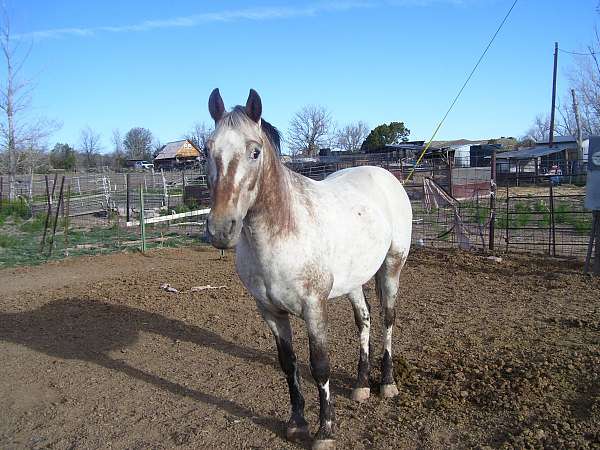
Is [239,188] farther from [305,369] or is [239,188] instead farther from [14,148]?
[14,148]

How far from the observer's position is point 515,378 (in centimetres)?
383

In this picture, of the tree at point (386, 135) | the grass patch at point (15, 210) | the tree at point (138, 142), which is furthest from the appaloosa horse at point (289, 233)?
the tree at point (138, 142)

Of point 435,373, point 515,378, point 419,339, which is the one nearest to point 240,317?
point 419,339

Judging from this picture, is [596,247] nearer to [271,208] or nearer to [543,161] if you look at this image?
[271,208]

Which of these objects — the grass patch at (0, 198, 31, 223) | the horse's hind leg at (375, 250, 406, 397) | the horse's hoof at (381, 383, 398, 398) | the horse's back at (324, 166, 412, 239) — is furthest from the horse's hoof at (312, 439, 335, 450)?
the grass patch at (0, 198, 31, 223)

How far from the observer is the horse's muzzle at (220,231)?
229 cm

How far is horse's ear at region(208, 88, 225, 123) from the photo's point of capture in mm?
2689

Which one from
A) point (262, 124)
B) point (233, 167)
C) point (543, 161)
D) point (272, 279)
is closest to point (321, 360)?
point (272, 279)

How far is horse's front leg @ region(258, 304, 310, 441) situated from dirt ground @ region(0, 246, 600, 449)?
95 mm

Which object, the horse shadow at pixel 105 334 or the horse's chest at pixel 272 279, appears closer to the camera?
the horse's chest at pixel 272 279

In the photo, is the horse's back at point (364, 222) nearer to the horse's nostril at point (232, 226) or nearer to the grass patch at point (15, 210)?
the horse's nostril at point (232, 226)

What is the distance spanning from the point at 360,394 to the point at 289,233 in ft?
5.67

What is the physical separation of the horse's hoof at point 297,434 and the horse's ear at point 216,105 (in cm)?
220

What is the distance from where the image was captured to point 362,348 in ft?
12.9
